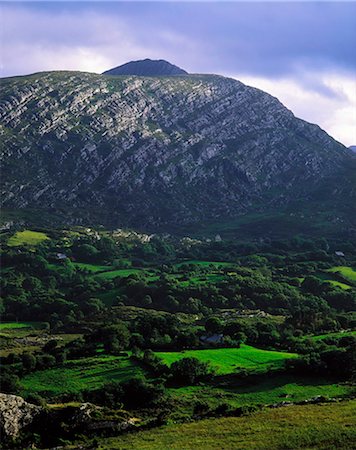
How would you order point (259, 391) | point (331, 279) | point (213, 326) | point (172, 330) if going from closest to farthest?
point (259, 391) → point (172, 330) → point (213, 326) → point (331, 279)

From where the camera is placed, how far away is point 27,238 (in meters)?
185

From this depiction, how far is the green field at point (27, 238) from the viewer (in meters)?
176

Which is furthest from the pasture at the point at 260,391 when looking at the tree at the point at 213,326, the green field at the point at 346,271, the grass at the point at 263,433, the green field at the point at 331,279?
the green field at the point at 346,271

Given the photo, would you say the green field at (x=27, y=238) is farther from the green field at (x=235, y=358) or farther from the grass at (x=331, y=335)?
the grass at (x=331, y=335)

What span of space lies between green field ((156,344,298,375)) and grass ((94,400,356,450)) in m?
15.6

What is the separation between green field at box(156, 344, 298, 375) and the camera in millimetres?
62219

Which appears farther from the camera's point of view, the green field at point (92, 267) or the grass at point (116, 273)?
the green field at point (92, 267)

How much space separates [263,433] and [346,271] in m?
122

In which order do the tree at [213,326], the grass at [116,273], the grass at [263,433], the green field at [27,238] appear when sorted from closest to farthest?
1. the grass at [263,433]
2. the tree at [213,326]
3. the grass at [116,273]
4. the green field at [27,238]

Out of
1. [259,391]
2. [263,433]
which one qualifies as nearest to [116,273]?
[259,391]

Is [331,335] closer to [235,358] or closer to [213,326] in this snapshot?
[213,326]

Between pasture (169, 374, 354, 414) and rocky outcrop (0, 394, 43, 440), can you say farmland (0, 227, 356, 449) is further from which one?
rocky outcrop (0, 394, 43, 440)

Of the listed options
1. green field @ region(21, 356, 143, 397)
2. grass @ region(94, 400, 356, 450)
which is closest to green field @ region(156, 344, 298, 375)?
green field @ region(21, 356, 143, 397)

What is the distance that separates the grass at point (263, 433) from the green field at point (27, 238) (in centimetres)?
14134
